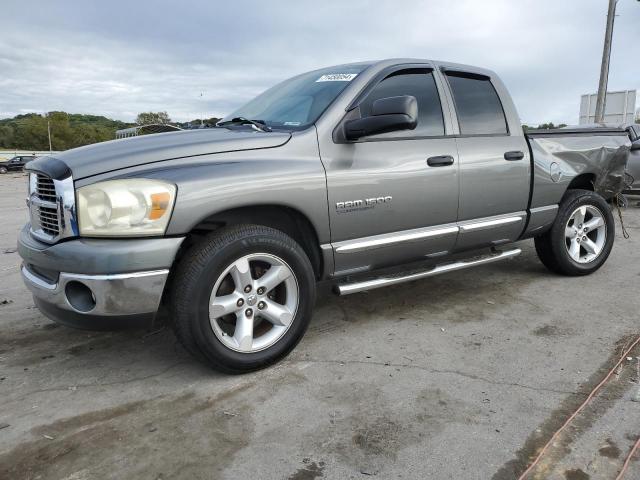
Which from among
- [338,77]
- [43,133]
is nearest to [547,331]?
[338,77]

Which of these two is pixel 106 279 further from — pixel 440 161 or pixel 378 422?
pixel 440 161

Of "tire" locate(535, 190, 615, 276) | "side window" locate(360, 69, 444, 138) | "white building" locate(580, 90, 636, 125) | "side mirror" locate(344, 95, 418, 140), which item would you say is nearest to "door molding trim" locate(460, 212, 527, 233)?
"tire" locate(535, 190, 615, 276)

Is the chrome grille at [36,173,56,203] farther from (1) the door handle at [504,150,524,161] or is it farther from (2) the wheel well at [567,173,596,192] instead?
(2) the wheel well at [567,173,596,192]

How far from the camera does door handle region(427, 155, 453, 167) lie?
3.55m

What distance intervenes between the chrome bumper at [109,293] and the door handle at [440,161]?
6.30 ft

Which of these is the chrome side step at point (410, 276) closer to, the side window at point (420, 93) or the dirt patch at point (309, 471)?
the side window at point (420, 93)

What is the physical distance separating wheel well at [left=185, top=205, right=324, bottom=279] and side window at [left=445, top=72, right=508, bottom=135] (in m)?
1.51

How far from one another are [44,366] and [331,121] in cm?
227

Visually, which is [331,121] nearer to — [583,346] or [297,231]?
[297,231]

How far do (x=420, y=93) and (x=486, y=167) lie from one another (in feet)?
2.44

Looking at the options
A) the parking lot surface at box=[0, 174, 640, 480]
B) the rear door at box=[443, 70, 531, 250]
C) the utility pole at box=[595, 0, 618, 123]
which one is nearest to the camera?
the parking lot surface at box=[0, 174, 640, 480]

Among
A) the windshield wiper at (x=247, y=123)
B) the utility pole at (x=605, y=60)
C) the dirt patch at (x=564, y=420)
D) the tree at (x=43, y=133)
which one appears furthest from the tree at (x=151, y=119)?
the tree at (x=43, y=133)

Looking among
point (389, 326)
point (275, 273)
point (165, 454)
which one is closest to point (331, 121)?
point (275, 273)

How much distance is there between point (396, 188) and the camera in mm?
3371
